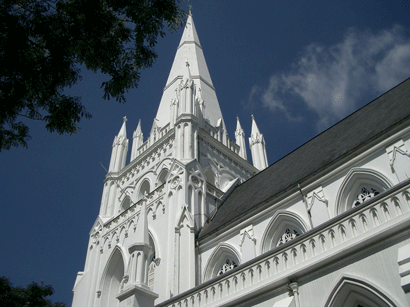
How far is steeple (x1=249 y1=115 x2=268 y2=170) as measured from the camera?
92.2 feet

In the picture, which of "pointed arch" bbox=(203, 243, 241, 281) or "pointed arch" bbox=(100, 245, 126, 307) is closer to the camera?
"pointed arch" bbox=(203, 243, 241, 281)

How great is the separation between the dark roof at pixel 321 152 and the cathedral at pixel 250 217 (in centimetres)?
8

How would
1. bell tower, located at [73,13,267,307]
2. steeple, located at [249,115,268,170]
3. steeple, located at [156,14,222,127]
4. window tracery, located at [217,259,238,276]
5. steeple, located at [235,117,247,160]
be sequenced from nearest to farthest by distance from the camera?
window tracery, located at [217,259,238,276], bell tower, located at [73,13,267,307], steeple, located at [235,117,247,160], steeple, located at [249,115,268,170], steeple, located at [156,14,222,127]

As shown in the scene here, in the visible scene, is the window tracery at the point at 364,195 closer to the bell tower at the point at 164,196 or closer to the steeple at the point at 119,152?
the bell tower at the point at 164,196

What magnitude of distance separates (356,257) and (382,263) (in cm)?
57

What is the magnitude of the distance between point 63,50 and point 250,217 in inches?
394

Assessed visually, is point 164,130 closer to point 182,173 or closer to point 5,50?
point 182,173

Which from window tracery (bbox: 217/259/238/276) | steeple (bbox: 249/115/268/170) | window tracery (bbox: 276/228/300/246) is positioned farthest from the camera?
steeple (bbox: 249/115/268/170)

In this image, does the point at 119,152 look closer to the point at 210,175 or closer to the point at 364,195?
the point at 210,175

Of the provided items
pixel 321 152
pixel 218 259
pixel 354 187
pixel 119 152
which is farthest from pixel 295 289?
pixel 119 152

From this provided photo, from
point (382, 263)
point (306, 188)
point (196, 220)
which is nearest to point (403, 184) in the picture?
point (382, 263)

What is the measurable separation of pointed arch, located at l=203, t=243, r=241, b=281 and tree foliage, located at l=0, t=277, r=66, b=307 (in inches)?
312

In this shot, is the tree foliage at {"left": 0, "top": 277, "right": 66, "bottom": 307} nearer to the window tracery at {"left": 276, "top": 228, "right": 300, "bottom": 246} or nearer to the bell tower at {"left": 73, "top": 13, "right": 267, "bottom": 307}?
the bell tower at {"left": 73, "top": 13, "right": 267, "bottom": 307}

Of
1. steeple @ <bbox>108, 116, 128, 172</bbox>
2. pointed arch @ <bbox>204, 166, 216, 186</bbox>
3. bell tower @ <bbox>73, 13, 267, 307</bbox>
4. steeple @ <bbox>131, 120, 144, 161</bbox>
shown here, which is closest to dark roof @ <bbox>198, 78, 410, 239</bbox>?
bell tower @ <bbox>73, 13, 267, 307</bbox>
